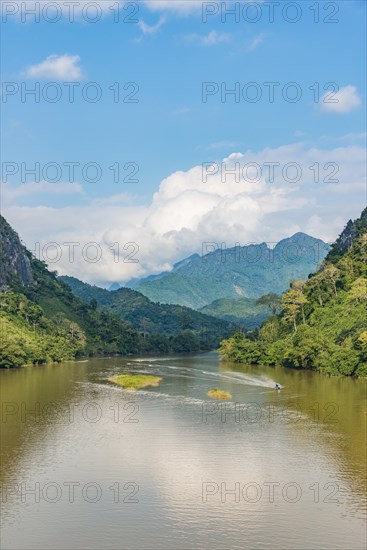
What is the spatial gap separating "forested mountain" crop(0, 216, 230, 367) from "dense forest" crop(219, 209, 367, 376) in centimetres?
4081

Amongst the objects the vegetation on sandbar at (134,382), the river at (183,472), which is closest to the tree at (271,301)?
the vegetation on sandbar at (134,382)

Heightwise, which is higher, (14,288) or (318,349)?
(14,288)

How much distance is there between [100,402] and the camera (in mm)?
67062

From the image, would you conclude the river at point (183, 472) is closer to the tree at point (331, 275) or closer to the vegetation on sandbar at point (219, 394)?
the vegetation on sandbar at point (219, 394)

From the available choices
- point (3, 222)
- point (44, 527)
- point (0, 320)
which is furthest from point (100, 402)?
point (3, 222)

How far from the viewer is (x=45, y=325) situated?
479ft

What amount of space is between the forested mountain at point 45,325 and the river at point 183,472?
5135 cm

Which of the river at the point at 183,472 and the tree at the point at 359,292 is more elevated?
the tree at the point at 359,292

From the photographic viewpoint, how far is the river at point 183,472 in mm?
28297

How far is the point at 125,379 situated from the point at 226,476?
50.7 m

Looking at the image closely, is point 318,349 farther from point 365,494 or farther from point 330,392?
point 365,494

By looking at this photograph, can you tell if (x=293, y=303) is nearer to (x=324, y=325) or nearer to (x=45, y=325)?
(x=324, y=325)

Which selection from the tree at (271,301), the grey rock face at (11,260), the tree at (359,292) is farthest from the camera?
the grey rock face at (11,260)

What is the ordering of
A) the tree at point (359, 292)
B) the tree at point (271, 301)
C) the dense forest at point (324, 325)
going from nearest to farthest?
the dense forest at point (324, 325) → the tree at point (359, 292) → the tree at point (271, 301)
